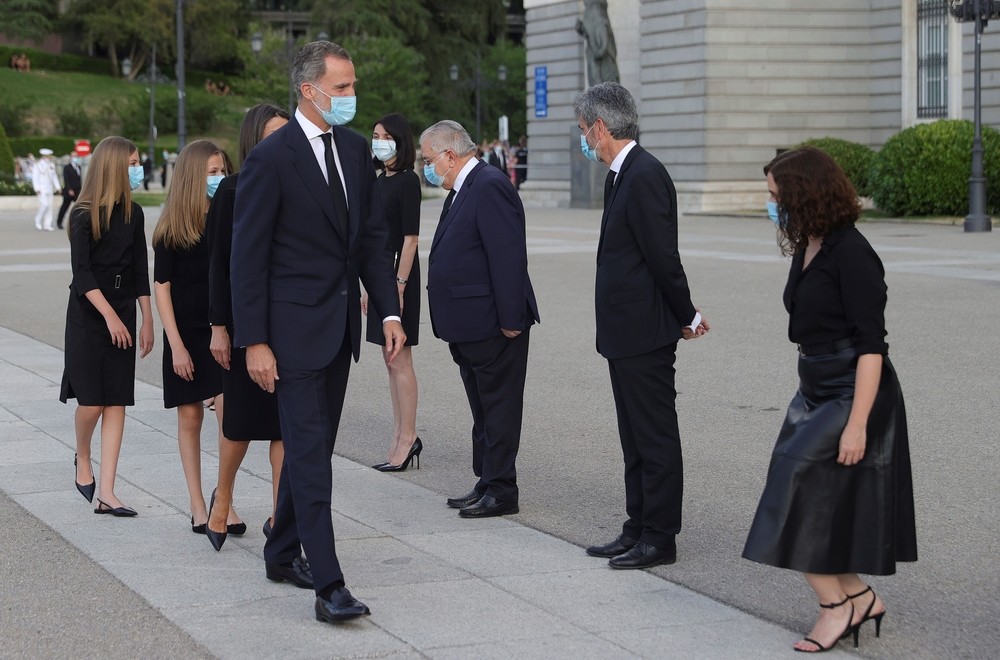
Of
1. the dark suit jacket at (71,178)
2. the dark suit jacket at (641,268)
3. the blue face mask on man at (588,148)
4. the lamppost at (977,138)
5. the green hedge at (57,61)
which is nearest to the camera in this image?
the dark suit jacket at (641,268)

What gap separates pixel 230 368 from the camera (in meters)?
5.97

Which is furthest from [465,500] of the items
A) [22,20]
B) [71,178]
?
[22,20]

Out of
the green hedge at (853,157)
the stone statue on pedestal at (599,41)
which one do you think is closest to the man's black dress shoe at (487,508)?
the green hedge at (853,157)

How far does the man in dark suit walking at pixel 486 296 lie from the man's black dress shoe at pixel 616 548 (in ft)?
2.97

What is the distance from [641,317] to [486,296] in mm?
1148

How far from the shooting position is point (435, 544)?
640 cm

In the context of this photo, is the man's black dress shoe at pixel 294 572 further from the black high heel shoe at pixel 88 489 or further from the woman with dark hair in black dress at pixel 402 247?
the woman with dark hair in black dress at pixel 402 247

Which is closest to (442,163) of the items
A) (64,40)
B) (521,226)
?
(521,226)

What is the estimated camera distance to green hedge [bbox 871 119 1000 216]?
27875 millimetres

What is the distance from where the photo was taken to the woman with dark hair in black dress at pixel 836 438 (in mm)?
4758

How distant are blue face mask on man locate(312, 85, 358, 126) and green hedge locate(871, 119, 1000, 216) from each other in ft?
79.2

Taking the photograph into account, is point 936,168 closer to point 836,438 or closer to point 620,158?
point 620,158

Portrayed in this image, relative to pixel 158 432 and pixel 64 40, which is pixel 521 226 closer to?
pixel 158 432

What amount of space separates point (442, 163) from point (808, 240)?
2553mm
